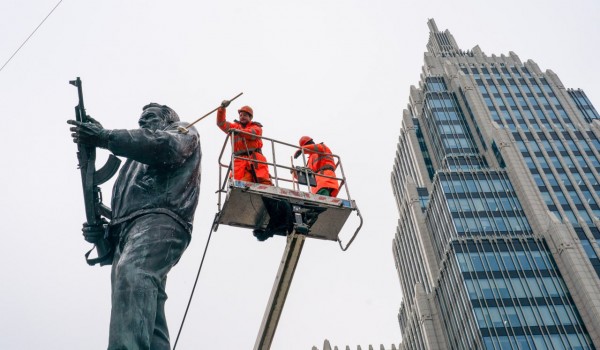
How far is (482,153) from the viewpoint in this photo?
8256cm

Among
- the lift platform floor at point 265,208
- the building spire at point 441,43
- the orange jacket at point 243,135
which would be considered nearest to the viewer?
the lift platform floor at point 265,208

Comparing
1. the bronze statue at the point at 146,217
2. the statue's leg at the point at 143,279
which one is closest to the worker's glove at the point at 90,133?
the bronze statue at the point at 146,217

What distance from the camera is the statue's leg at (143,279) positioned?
195 inches

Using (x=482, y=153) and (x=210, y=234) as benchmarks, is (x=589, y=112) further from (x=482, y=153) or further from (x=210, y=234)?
(x=210, y=234)

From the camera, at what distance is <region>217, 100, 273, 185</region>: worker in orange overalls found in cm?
865

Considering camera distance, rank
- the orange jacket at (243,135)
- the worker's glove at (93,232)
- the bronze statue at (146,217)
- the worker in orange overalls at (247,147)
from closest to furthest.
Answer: the bronze statue at (146,217) → the worker's glove at (93,232) → the worker in orange overalls at (247,147) → the orange jacket at (243,135)

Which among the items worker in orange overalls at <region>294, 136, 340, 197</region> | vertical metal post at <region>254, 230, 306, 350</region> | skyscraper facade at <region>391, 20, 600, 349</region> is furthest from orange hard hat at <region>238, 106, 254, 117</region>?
skyscraper facade at <region>391, 20, 600, 349</region>

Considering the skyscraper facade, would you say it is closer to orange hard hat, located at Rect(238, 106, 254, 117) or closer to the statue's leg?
orange hard hat, located at Rect(238, 106, 254, 117)

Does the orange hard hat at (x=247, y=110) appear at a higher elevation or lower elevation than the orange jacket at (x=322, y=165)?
higher

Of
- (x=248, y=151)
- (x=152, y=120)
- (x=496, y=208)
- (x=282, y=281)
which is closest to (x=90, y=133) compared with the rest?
(x=152, y=120)

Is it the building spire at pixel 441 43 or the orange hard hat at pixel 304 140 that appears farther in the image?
the building spire at pixel 441 43

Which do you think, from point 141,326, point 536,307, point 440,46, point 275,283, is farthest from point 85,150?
point 440,46

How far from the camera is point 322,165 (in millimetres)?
9617

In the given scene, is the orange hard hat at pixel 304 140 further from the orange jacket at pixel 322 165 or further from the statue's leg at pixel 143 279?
the statue's leg at pixel 143 279
